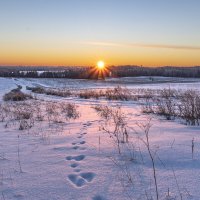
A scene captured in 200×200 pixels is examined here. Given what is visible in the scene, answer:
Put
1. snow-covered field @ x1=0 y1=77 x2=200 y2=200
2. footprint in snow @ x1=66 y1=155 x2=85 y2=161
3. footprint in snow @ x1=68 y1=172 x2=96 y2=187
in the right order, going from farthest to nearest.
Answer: footprint in snow @ x1=66 y1=155 x2=85 y2=161 < footprint in snow @ x1=68 y1=172 x2=96 y2=187 < snow-covered field @ x1=0 y1=77 x2=200 y2=200

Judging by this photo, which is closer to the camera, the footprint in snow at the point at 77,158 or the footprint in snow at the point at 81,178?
the footprint in snow at the point at 81,178

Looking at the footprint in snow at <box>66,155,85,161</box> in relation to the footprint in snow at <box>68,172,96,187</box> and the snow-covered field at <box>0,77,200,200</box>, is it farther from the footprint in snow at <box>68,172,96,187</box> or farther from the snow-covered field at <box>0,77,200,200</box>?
the footprint in snow at <box>68,172,96,187</box>

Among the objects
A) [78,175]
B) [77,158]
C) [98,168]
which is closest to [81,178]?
[78,175]

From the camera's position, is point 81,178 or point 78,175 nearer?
point 81,178

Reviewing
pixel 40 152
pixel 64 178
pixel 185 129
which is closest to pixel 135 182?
pixel 64 178

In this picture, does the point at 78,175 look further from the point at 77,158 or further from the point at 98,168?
the point at 77,158

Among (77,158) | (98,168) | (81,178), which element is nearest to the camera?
(81,178)

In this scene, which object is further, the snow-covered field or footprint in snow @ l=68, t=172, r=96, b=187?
footprint in snow @ l=68, t=172, r=96, b=187

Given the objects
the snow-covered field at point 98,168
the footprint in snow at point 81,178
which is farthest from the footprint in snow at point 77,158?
the footprint in snow at point 81,178

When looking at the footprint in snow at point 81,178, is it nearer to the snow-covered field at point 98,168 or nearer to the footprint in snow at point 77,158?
the snow-covered field at point 98,168

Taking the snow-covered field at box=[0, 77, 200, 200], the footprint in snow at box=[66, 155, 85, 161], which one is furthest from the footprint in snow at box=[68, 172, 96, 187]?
the footprint in snow at box=[66, 155, 85, 161]

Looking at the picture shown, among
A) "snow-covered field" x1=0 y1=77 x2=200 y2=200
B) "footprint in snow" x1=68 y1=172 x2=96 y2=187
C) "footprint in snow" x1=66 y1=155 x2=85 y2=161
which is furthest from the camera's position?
"footprint in snow" x1=66 y1=155 x2=85 y2=161

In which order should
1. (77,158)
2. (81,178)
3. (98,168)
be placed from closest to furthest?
(81,178)
(98,168)
(77,158)

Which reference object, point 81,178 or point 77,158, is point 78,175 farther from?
point 77,158
